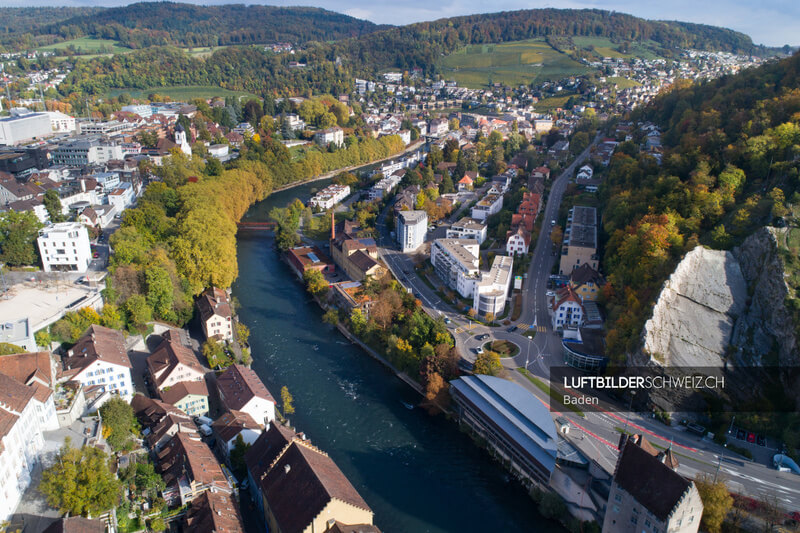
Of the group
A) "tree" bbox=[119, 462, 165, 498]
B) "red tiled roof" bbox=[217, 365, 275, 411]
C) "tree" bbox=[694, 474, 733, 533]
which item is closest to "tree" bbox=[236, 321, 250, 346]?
"red tiled roof" bbox=[217, 365, 275, 411]

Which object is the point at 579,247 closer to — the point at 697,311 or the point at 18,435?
the point at 697,311

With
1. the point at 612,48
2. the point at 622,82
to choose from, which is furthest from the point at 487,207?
the point at 612,48

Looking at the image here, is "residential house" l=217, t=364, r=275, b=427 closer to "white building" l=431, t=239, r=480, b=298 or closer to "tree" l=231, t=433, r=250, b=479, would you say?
"tree" l=231, t=433, r=250, b=479

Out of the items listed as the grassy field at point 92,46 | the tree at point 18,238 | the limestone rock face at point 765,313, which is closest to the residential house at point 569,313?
the limestone rock face at point 765,313

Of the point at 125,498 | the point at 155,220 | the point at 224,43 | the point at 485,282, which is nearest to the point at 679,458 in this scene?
the point at 485,282

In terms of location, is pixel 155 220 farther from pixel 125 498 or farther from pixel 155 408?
pixel 125 498

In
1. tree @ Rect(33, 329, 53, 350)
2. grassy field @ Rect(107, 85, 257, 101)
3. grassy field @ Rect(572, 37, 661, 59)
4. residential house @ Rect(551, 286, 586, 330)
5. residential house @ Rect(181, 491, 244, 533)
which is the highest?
grassy field @ Rect(572, 37, 661, 59)

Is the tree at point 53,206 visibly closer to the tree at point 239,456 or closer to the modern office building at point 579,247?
the tree at point 239,456
